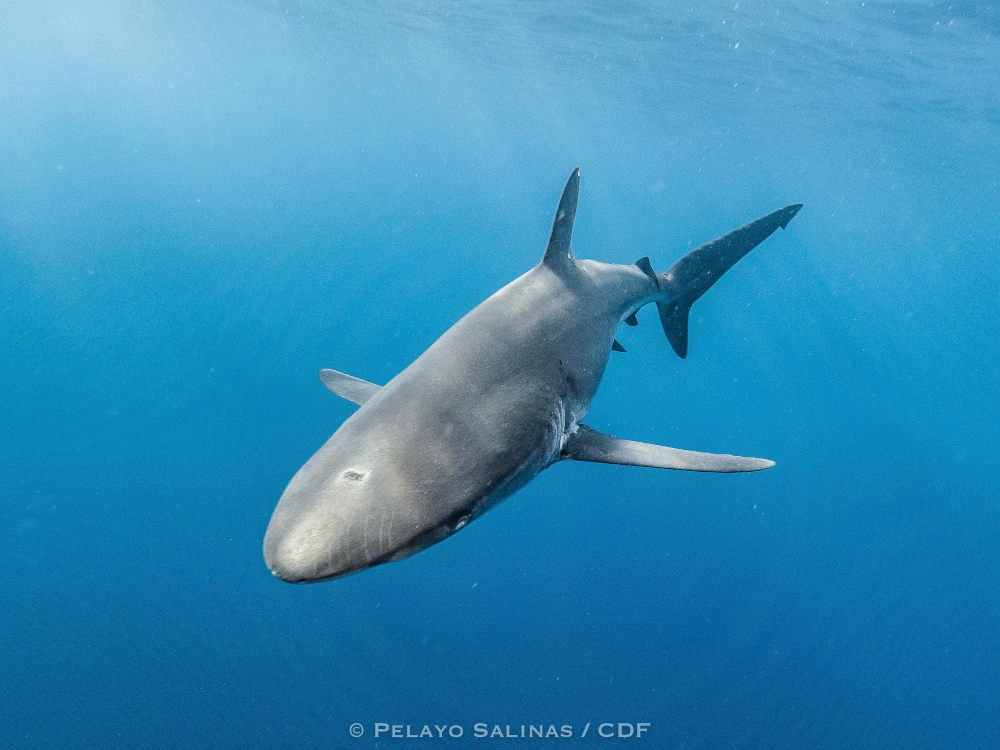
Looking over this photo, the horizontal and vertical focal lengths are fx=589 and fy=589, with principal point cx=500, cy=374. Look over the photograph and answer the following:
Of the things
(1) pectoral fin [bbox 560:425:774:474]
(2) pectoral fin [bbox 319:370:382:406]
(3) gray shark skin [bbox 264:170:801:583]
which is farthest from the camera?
(2) pectoral fin [bbox 319:370:382:406]

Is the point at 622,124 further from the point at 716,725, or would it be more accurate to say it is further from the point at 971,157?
the point at 716,725

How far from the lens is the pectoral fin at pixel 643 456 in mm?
4031

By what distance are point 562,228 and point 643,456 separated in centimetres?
216

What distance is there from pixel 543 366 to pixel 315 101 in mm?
91345

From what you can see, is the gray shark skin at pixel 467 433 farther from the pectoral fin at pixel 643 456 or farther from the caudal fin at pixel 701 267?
the caudal fin at pixel 701 267

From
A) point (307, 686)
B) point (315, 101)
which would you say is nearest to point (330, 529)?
point (307, 686)

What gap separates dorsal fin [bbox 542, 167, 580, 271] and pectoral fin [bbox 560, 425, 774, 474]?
5.29 ft

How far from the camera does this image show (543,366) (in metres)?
4.09

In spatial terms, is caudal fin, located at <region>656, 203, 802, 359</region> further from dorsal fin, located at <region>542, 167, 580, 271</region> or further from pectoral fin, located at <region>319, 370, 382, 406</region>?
pectoral fin, located at <region>319, 370, 382, 406</region>

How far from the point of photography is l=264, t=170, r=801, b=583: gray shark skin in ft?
7.89

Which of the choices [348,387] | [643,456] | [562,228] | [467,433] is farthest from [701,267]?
[467,433]

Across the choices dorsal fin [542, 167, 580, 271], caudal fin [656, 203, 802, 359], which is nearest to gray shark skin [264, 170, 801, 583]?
dorsal fin [542, 167, 580, 271]

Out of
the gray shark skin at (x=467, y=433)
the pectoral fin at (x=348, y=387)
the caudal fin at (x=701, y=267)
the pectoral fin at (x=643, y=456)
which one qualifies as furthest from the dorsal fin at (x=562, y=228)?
the caudal fin at (x=701, y=267)

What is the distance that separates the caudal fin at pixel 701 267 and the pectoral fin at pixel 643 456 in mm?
3045
